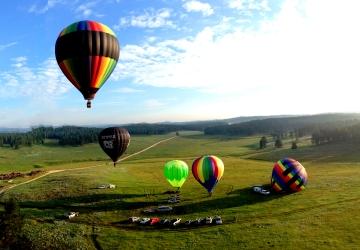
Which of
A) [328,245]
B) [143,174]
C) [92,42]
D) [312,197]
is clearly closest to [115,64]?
[92,42]

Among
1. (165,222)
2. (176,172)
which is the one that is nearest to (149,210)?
(165,222)

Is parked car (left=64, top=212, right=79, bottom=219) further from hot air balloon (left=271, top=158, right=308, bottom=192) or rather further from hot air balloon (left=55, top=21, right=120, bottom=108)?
hot air balloon (left=271, top=158, right=308, bottom=192)

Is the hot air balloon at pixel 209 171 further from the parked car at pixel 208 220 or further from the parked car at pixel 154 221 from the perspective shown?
the parked car at pixel 154 221

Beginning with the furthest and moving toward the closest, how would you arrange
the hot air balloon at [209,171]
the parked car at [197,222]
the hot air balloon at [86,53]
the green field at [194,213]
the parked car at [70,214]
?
1. the hot air balloon at [209,171]
2. the parked car at [70,214]
3. the parked car at [197,222]
4. the green field at [194,213]
5. the hot air balloon at [86,53]

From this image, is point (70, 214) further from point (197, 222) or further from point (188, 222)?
point (197, 222)

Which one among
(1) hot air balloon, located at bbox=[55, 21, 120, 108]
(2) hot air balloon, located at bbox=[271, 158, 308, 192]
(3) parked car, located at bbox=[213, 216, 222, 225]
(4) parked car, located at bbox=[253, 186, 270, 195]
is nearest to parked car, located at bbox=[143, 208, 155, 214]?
(3) parked car, located at bbox=[213, 216, 222, 225]

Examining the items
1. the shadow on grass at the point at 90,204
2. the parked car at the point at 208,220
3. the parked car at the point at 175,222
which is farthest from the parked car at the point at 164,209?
the parked car at the point at 208,220

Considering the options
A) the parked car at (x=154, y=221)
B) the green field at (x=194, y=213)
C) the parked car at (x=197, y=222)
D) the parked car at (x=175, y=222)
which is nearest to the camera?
the green field at (x=194, y=213)
